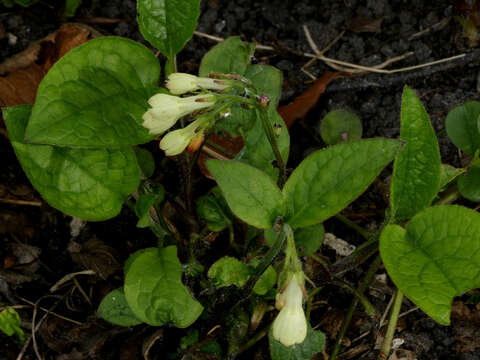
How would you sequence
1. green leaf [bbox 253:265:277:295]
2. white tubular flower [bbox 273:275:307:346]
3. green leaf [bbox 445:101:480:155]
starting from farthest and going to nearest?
green leaf [bbox 445:101:480:155] < green leaf [bbox 253:265:277:295] < white tubular flower [bbox 273:275:307:346]

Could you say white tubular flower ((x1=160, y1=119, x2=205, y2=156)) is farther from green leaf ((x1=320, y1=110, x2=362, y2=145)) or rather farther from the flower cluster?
green leaf ((x1=320, y1=110, x2=362, y2=145))

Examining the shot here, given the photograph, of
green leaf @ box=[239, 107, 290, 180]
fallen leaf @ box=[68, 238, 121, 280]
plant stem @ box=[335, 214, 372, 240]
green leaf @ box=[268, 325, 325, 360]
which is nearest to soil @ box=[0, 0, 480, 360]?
fallen leaf @ box=[68, 238, 121, 280]

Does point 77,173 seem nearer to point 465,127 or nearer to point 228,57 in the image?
point 228,57

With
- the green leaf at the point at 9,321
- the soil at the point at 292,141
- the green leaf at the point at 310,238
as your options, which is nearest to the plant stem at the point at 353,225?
the soil at the point at 292,141

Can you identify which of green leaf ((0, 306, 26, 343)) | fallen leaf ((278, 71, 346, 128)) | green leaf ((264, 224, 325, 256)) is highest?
fallen leaf ((278, 71, 346, 128))

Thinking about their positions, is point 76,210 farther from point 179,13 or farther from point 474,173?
point 474,173

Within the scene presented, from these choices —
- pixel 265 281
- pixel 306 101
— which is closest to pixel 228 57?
pixel 306 101
